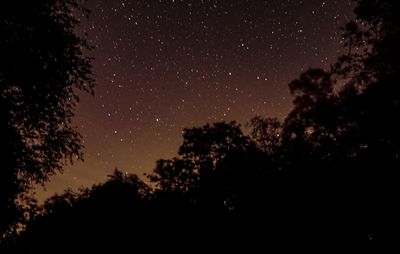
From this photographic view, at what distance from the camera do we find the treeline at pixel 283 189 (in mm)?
12148

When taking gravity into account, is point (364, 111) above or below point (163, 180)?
below

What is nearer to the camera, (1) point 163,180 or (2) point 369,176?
(2) point 369,176

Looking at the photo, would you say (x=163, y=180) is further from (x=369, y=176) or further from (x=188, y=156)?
(x=369, y=176)

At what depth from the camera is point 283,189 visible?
859 inches

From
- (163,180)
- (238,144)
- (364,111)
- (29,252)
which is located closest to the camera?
(364,111)

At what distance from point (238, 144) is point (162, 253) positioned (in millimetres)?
9401

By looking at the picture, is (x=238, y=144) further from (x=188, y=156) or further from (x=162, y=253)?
(x=162, y=253)

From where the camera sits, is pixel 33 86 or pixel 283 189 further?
pixel 283 189

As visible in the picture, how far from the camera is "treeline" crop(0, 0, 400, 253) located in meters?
12.1

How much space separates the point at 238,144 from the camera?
30.0 metres

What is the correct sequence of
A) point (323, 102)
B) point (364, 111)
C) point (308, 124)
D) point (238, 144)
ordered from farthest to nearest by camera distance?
point (238, 144)
point (308, 124)
point (323, 102)
point (364, 111)

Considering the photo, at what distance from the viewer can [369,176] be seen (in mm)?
14836

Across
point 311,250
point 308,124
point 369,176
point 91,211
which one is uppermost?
point 91,211

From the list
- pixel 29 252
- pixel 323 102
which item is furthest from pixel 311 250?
pixel 29 252
